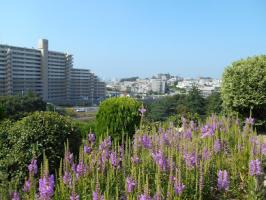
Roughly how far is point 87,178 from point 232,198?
1768mm

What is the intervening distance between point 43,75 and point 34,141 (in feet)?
428

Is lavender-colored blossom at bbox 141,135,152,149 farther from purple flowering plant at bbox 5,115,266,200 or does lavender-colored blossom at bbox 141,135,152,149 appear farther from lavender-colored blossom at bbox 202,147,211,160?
lavender-colored blossom at bbox 202,147,211,160

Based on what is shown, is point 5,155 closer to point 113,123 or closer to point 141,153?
point 141,153

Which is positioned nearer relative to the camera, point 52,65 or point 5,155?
point 5,155

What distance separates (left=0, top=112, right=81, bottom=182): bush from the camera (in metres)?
5.80

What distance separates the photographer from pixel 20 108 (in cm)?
6775

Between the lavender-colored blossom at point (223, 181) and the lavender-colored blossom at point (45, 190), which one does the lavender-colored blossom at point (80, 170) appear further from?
the lavender-colored blossom at point (223, 181)

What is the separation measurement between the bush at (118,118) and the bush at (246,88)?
393 cm

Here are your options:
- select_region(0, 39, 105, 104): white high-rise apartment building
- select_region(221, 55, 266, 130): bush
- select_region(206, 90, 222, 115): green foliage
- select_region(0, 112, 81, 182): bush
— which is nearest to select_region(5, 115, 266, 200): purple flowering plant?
select_region(0, 112, 81, 182): bush

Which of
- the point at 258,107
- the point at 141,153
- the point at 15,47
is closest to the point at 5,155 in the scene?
the point at 141,153

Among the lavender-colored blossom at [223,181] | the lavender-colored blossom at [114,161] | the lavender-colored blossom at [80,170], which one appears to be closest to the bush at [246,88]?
the lavender-colored blossom at [223,181]

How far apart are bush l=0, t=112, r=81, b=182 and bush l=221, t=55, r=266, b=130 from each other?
6.31m

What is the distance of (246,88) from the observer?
1118 cm

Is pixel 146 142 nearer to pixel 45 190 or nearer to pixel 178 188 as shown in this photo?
pixel 178 188
